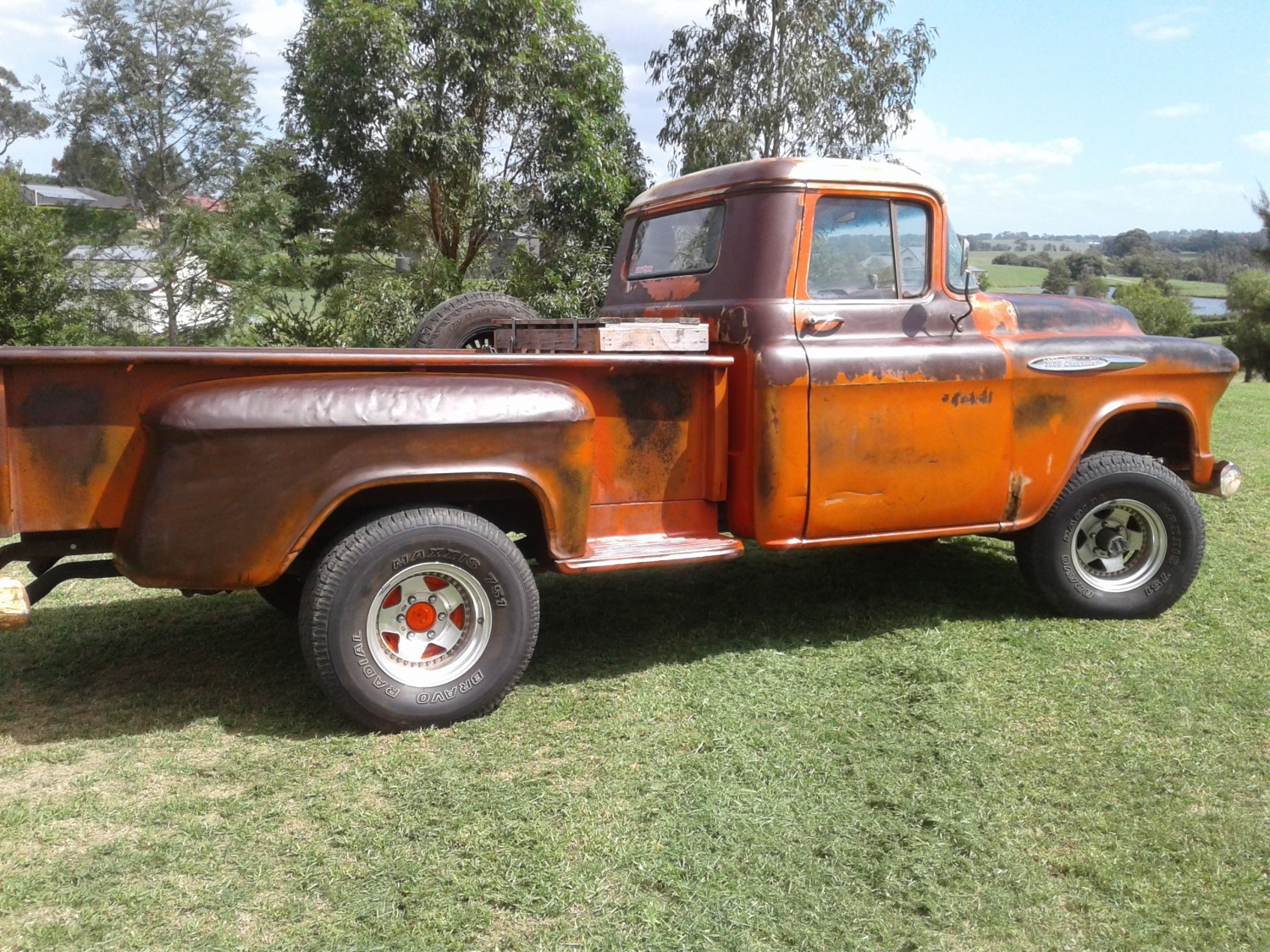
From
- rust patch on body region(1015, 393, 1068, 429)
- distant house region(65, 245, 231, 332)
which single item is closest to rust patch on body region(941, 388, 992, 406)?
rust patch on body region(1015, 393, 1068, 429)

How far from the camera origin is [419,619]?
3779mm

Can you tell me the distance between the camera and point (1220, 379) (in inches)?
200

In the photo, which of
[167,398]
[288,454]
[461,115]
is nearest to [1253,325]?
[461,115]

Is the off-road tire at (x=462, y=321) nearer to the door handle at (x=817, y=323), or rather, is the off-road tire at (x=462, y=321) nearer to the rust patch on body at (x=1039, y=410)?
the door handle at (x=817, y=323)

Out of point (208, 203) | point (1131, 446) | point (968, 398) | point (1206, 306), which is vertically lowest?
point (1131, 446)

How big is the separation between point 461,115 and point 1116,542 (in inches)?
391

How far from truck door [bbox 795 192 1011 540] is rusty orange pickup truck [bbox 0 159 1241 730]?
0.04 feet

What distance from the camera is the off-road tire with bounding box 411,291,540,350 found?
204 inches

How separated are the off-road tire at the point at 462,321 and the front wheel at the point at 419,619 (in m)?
1.66

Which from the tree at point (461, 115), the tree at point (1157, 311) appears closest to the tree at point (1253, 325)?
the tree at point (1157, 311)

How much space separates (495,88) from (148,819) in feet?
35.9

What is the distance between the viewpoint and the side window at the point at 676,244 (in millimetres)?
4707

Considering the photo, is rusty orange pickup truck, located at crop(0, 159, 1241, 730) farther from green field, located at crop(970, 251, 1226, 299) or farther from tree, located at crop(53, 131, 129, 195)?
tree, located at crop(53, 131, 129, 195)

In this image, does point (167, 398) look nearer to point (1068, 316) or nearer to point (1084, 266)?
point (1068, 316)
